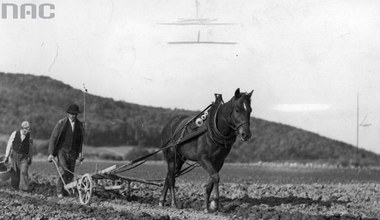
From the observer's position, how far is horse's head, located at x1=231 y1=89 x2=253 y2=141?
32.1 ft

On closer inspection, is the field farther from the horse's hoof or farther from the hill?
the hill

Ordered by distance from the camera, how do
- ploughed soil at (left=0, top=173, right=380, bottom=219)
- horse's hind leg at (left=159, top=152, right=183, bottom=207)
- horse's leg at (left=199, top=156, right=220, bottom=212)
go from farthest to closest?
horse's hind leg at (left=159, top=152, right=183, bottom=207) → horse's leg at (left=199, top=156, right=220, bottom=212) → ploughed soil at (left=0, top=173, right=380, bottom=219)

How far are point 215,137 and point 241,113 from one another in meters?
0.73

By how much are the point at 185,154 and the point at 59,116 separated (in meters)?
23.4

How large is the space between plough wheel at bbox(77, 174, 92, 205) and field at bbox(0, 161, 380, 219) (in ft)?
0.46

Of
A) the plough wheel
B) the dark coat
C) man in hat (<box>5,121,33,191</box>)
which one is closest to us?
the plough wheel

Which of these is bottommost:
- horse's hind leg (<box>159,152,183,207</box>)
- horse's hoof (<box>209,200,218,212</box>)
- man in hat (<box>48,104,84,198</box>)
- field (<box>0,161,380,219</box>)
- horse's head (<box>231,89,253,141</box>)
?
field (<box>0,161,380,219</box>)

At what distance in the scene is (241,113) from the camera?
991 cm

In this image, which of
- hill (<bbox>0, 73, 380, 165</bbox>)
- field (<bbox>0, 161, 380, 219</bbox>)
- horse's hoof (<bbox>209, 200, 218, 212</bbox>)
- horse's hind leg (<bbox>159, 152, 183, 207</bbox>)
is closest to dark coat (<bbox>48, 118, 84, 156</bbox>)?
field (<bbox>0, 161, 380, 219</bbox>)

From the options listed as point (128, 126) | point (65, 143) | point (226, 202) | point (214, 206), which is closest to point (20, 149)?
point (65, 143)

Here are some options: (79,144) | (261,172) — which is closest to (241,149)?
(261,172)

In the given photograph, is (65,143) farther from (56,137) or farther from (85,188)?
(85,188)

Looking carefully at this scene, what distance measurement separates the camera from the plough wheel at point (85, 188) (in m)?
11.0

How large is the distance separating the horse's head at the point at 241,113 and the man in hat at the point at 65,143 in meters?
3.96
